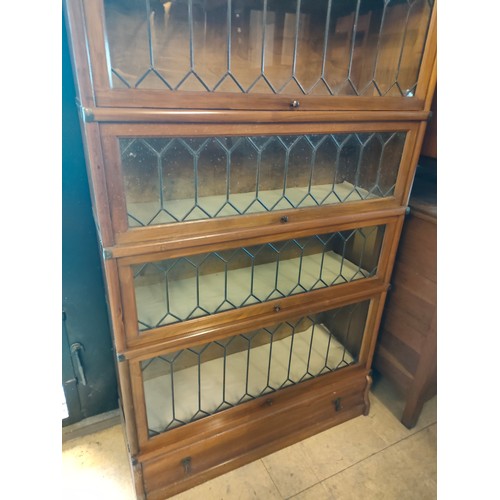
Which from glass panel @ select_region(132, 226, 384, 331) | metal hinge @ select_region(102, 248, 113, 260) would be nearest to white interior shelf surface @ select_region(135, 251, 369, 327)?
glass panel @ select_region(132, 226, 384, 331)

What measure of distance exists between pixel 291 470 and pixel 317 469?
9 centimetres

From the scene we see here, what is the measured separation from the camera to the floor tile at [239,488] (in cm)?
120

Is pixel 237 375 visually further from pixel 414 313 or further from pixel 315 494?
pixel 414 313

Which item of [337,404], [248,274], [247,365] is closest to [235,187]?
[248,274]

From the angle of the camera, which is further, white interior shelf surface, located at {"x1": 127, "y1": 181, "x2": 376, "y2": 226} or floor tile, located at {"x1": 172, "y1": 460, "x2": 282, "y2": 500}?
floor tile, located at {"x1": 172, "y1": 460, "x2": 282, "y2": 500}

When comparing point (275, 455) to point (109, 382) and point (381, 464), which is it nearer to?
point (381, 464)

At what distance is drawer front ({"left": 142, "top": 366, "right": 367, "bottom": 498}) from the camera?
3.74 feet

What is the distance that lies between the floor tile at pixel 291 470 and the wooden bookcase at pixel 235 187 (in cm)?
5

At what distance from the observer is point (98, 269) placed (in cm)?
117

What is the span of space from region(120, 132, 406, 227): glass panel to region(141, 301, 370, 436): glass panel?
1.59 feet

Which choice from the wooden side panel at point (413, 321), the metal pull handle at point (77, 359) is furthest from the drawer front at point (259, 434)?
the metal pull handle at point (77, 359)

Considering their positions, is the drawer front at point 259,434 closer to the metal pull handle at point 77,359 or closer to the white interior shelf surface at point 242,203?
the metal pull handle at point 77,359

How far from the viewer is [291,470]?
4.22 feet

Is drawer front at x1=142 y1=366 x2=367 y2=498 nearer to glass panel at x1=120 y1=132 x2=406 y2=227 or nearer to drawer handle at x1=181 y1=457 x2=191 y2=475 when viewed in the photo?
drawer handle at x1=181 y1=457 x2=191 y2=475
